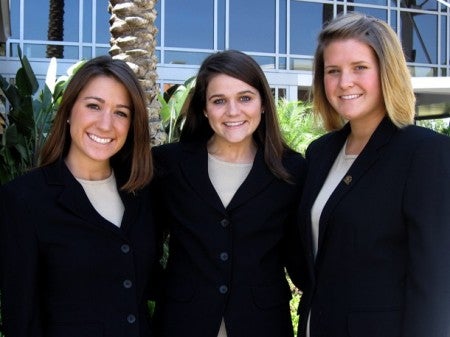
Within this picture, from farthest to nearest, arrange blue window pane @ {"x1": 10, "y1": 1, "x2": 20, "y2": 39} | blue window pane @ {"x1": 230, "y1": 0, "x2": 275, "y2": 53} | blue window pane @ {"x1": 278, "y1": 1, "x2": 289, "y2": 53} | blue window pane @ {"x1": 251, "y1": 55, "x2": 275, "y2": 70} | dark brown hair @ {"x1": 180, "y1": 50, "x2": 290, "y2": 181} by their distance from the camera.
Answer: blue window pane @ {"x1": 278, "y1": 1, "x2": 289, "y2": 53}
blue window pane @ {"x1": 251, "y1": 55, "x2": 275, "y2": 70}
blue window pane @ {"x1": 230, "y1": 0, "x2": 275, "y2": 53}
blue window pane @ {"x1": 10, "y1": 1, "x2": 20, "y2": 39}
dark brown hair @ {"x1": 180, "y1": 50, "x2": 290, "y2": 181}

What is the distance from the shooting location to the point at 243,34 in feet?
63.6

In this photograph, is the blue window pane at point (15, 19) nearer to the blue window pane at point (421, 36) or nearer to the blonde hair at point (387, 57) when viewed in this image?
the blue window pane at point (421, 36)

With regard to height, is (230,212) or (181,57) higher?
(181,57)

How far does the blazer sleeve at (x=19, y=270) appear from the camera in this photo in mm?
2727

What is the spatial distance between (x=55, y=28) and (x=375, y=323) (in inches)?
651

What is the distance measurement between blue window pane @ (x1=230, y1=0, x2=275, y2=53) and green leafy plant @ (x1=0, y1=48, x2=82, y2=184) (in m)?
10.9

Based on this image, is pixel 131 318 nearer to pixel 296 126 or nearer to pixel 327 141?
pixel 327 141

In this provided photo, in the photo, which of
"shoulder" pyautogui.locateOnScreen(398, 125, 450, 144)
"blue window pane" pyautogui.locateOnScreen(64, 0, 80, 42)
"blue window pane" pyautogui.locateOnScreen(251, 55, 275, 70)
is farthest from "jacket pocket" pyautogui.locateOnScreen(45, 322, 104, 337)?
"blue window pane" pyautogui.locateOnScreen(251, 55, 275, 70)

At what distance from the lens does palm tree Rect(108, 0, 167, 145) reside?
314 inches

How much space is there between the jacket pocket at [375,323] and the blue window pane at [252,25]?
1694 centimetres

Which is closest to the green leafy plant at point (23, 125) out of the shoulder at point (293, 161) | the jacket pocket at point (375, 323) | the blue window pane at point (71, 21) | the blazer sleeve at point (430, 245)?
the shoulder at point (293, 161)

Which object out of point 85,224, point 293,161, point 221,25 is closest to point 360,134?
point 293,161

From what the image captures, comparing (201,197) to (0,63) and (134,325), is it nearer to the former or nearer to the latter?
(134,325)

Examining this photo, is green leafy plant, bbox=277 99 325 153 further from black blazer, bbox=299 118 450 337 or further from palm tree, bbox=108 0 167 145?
black blazer, bbox=299 118 450 337
